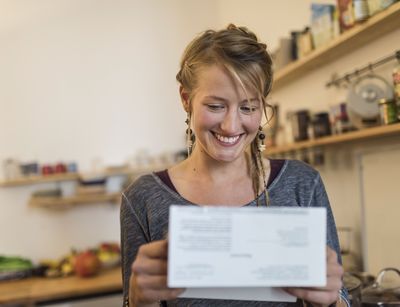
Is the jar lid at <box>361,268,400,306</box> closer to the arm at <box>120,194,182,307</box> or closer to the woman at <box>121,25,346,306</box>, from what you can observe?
the woman at <box>121,25,346,306</box>

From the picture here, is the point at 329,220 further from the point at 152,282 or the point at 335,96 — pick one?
the point at 335,96

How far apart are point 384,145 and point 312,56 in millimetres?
487

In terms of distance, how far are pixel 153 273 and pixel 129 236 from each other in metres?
0.25

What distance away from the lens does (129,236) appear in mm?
990

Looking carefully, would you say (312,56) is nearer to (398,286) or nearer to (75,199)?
(398,286)

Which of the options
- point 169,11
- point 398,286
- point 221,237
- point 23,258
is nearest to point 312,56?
point 398,286

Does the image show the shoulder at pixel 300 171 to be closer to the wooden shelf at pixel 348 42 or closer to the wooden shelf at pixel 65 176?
the wooden shelf at pixel 348 42

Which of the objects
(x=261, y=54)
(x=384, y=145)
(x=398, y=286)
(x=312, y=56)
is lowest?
(x=398, y=286)

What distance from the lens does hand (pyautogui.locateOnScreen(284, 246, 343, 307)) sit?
29.0 inches

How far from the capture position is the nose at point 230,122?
0.89m

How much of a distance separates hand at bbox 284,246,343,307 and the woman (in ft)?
0.21

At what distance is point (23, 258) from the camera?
298 cm

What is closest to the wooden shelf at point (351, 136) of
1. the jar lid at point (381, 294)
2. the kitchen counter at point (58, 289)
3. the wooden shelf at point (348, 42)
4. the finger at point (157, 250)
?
the wooden shelf at point (348, 42)

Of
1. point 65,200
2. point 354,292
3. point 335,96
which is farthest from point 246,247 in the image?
point 65,200
